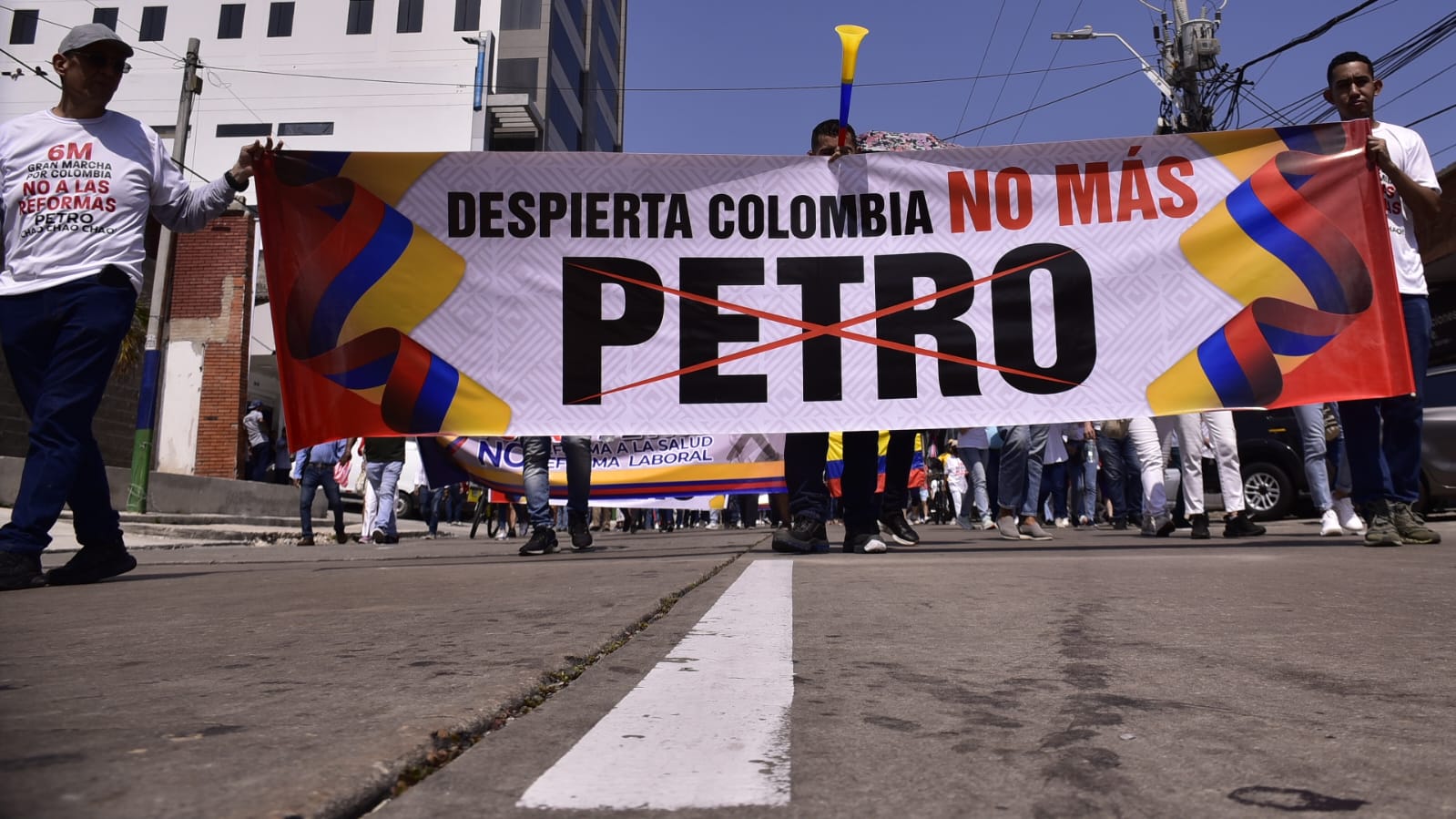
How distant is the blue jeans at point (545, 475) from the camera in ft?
23.0

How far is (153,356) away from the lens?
14234 mm

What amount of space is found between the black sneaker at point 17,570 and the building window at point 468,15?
4164cm

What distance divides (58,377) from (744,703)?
10.6ft

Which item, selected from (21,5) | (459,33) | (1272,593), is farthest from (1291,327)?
(21,5)

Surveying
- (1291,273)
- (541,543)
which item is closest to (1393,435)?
(1291,273)

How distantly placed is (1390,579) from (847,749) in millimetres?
2900

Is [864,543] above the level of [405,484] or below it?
below

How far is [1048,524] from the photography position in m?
14.3

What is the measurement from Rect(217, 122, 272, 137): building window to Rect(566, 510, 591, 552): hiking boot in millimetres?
40129

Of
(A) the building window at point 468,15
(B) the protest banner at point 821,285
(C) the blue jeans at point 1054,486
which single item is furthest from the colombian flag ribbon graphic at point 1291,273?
(A) the building window at point 468,15

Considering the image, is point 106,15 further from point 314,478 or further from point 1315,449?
point 1315,449

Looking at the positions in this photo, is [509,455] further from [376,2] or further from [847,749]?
[376,2]

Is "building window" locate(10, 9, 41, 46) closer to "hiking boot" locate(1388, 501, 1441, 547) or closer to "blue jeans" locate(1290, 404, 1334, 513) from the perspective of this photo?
"blue jeans" locate(1290, 404, 1334, 513)

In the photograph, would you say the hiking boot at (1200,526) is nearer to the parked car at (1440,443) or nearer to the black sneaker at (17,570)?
the parked car at (1440,443)
